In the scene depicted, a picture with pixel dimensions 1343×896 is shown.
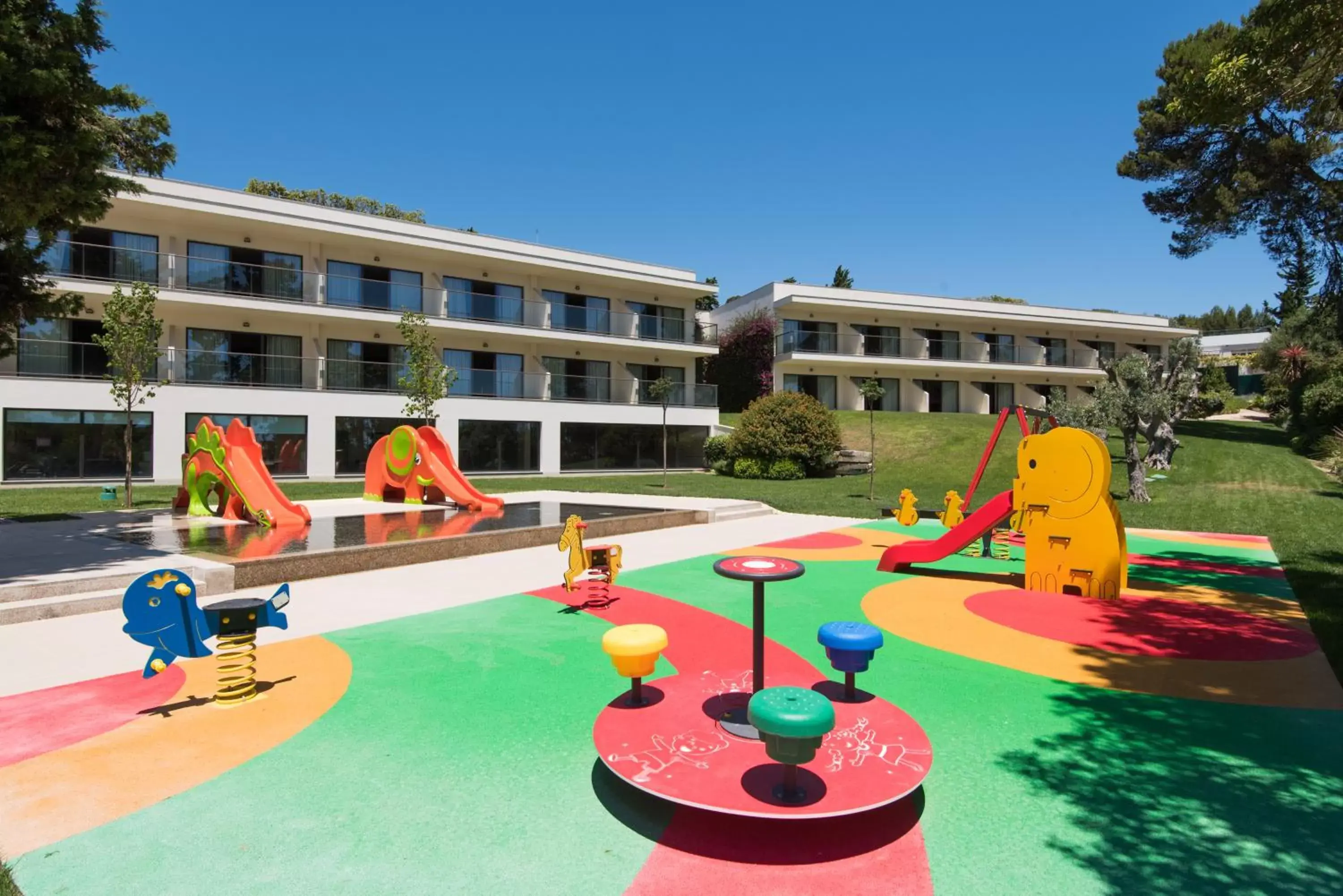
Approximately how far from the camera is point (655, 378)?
37.9 meters

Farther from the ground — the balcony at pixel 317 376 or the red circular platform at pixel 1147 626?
the balcony at pixel 317 376

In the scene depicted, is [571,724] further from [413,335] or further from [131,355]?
[413,335]

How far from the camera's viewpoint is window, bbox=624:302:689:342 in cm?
3650

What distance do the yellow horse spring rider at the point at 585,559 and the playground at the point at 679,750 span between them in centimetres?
7

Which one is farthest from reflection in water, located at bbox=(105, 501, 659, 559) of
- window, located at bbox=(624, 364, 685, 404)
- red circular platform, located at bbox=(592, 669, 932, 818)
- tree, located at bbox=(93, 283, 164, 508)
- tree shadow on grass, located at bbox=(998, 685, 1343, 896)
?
window, located at bbox=(624, 364, 685, 404)

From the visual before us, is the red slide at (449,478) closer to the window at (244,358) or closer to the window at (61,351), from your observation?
the window at (244,358)

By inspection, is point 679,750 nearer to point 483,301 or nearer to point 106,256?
point 106,256

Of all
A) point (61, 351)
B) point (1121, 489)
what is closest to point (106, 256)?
point (61, 351)

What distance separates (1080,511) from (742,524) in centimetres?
918

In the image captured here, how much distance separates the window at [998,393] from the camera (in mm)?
46875

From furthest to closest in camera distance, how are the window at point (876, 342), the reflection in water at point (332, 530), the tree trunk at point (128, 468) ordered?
the window at point (876, 342) < the tree trunk at point (128, 468) < the reflection in water at point (332, 530)

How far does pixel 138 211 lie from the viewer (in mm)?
25141

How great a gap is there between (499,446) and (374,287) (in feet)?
27.6

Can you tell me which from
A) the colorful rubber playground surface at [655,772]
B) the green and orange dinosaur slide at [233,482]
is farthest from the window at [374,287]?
the colorful rubber playground surface at [655,772]
